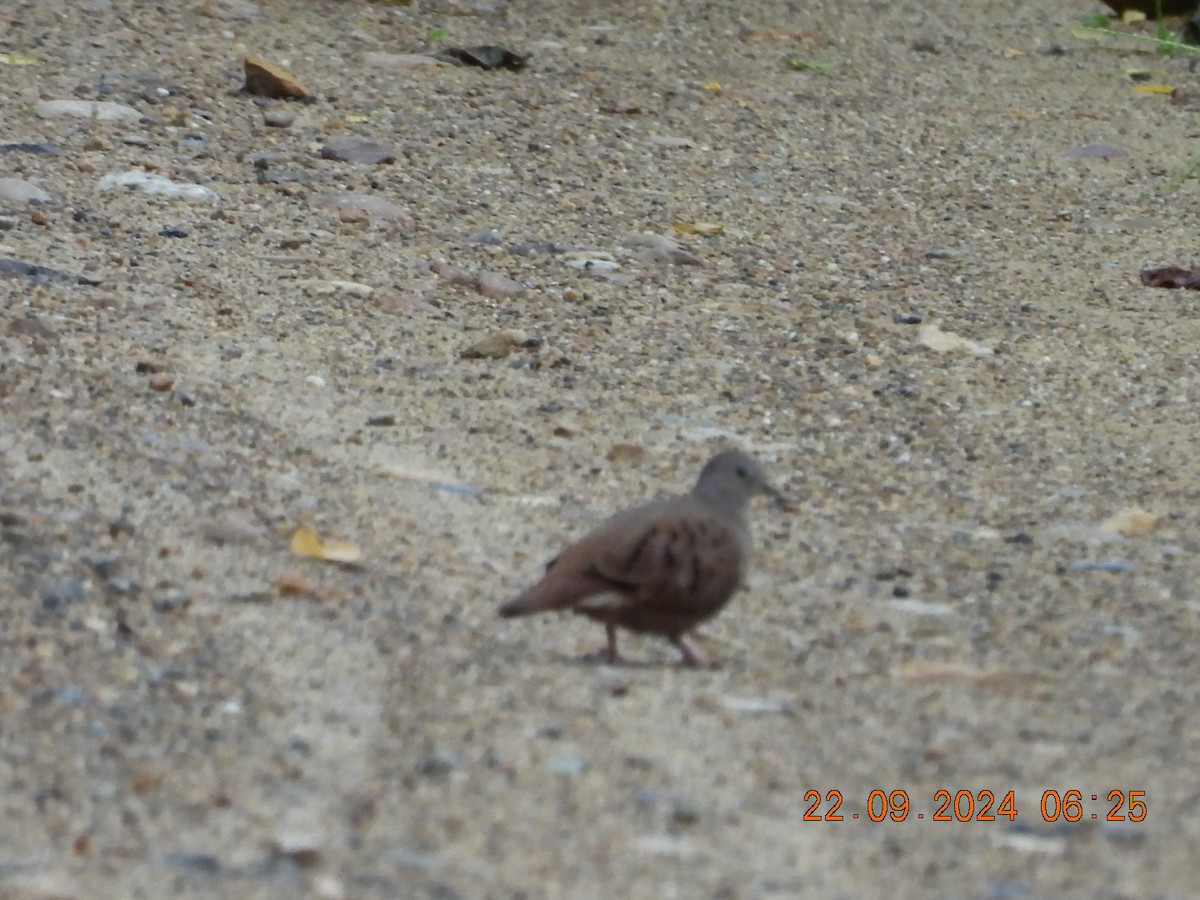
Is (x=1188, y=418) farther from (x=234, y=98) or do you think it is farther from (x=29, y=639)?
(x=234, y=98)

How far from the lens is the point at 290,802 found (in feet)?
10.0

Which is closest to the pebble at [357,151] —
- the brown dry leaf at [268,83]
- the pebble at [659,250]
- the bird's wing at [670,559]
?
the brown dry leaf at [268,83]

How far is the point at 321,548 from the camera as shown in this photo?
4.28 metres

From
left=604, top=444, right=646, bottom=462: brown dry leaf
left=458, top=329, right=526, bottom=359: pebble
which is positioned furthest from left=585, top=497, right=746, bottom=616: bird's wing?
left=458, top=329, right=526, bottom=359: pebble

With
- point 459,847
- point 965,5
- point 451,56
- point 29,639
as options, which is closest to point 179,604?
point 29,639

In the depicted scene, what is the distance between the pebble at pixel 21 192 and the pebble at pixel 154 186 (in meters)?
0.25

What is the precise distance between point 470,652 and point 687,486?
4.47 ft

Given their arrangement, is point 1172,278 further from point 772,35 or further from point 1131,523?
point 772,35

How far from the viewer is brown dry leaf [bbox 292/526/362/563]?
4234 mm

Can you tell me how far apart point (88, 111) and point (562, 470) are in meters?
3.51

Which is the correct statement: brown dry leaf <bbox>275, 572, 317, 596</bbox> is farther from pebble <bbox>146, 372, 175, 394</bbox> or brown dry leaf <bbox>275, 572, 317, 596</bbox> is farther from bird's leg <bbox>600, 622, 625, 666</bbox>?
pebble <bbox>146, 372, 175, 394</bbox>

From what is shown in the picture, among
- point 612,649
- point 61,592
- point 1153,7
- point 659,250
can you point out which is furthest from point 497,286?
point 1153,7

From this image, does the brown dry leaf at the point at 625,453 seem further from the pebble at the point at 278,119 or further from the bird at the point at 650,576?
the pebble at the point at 278,119
